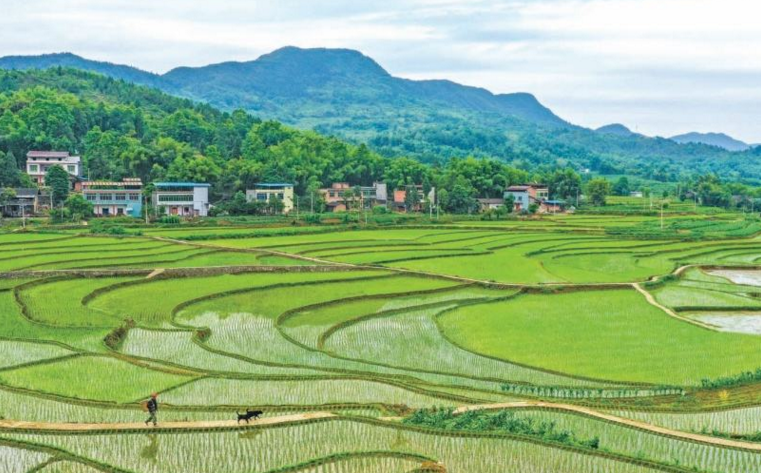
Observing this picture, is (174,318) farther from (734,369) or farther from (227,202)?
(227,202)

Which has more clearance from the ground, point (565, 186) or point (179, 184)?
point (565, 186)

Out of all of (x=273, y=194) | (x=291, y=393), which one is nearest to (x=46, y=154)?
(x=273, y=194)

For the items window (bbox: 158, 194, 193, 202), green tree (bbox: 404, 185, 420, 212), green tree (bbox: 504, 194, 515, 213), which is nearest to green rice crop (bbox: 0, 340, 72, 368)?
window (bbox: 158, 194, 193, 202)

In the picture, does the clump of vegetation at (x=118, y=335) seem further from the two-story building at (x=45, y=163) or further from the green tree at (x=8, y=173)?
the two-story building at (x=45, y=163)

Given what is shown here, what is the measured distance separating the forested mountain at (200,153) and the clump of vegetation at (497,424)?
160 feet

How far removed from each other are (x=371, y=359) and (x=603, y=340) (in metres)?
5.96

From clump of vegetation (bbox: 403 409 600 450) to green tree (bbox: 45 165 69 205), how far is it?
45170 mm

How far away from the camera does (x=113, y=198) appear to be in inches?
2090

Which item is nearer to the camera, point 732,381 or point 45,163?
point 732,381

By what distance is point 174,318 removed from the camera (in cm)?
2241

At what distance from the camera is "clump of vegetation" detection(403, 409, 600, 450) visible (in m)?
12.4

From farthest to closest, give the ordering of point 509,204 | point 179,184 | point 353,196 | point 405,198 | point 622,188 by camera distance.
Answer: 1. point 622,188
2. point 405,198
3. point 353,196
4. point 509,204
5. point 179,184

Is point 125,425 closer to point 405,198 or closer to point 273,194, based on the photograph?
point 273,194

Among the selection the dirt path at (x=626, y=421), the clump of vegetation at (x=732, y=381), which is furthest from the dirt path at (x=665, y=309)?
the dirt path at (x=626, y=421)
